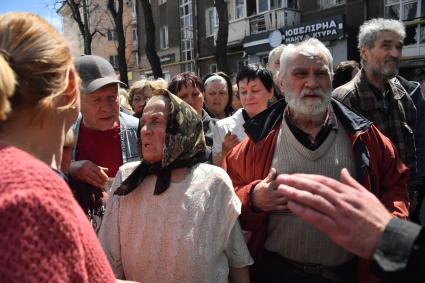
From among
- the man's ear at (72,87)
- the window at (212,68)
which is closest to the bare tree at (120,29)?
the window at (212,68)

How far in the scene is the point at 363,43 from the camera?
3.53 meters

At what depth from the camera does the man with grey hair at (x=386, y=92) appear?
315 centimetres

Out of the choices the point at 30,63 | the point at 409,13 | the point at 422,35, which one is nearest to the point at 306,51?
the point at 30,63

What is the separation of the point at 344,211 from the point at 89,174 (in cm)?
150

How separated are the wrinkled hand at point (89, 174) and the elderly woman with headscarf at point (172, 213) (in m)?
0.17

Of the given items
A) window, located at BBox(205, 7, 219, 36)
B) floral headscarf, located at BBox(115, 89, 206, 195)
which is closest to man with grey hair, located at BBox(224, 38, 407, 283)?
floral headscarf, located at BBox(115, 89, 206, 195)

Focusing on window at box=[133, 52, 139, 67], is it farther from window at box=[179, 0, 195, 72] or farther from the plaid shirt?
the plaid shirt

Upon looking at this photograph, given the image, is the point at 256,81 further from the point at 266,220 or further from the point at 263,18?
the point at 263,18

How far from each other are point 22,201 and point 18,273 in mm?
152

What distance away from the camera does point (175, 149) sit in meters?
2.07

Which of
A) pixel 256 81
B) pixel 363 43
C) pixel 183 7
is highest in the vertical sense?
pixel 183 7

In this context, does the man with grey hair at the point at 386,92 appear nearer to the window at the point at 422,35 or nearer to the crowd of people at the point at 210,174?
the crowd of people at the point at 210,174

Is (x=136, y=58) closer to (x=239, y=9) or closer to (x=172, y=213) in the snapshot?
(x=239, y=9)

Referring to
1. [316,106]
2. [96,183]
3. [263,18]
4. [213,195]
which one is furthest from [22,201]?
[263,18]
